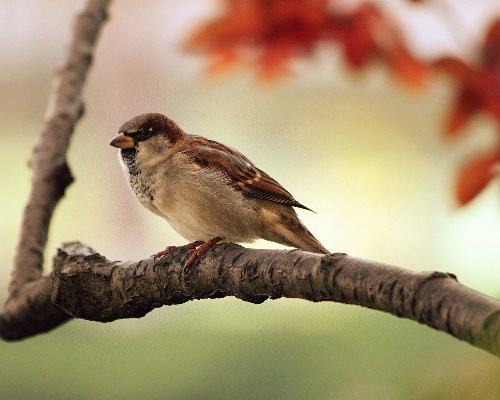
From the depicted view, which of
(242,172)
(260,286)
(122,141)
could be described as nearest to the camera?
(260,286)

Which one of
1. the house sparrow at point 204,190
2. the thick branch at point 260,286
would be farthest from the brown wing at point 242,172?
the thick branch at point 260,286

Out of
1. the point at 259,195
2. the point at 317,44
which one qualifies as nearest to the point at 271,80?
the point at 317,44

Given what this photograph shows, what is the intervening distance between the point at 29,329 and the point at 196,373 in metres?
0.81

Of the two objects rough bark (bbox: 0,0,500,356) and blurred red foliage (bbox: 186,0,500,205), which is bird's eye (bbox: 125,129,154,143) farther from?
blurred red foliage (bbox: 186,0,500,205)

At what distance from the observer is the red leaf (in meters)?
1.08

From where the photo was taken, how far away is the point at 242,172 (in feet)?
3.67

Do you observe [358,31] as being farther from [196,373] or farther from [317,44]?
[196,373]

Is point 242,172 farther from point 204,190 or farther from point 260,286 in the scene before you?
point 260,286

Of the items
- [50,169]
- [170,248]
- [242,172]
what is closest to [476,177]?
[242,172]

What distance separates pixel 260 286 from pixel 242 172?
0.40m

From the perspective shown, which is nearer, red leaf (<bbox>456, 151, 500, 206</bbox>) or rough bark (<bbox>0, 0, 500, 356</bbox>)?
rough bark (<bbox>0, 0, 500, 356</bbox>)

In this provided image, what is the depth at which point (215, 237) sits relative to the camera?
104cm

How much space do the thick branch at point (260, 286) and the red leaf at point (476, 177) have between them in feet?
1.31

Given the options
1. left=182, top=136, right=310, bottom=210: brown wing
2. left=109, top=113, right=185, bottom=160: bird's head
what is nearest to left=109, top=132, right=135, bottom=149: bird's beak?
left=109, top=113, right=185, bottom=160: bird's head
